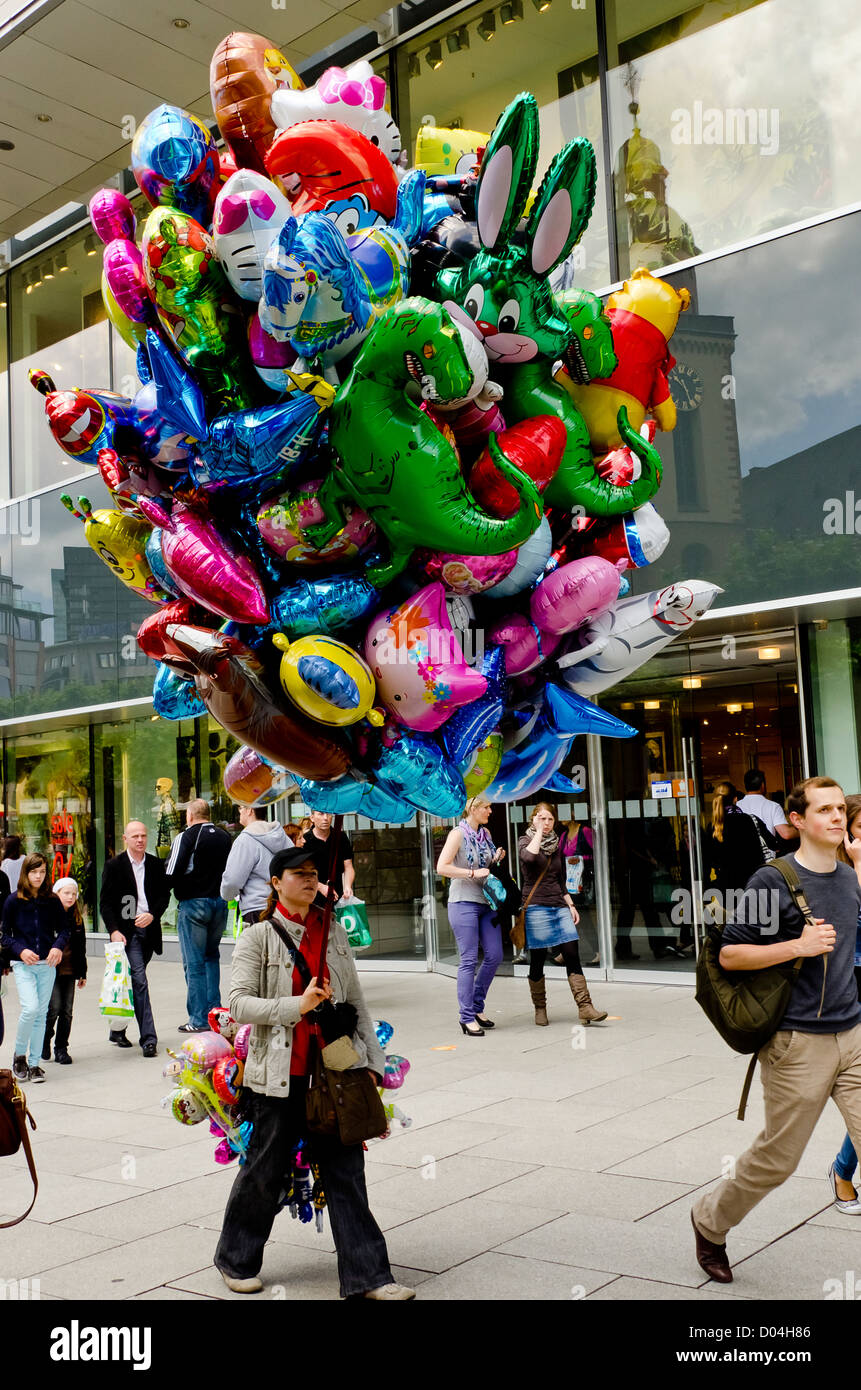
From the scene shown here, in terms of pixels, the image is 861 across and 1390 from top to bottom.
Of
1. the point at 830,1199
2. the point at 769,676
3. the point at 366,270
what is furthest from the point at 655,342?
the point at 769,676

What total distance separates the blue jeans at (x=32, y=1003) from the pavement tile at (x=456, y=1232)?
454 cm

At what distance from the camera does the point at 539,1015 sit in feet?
32.9

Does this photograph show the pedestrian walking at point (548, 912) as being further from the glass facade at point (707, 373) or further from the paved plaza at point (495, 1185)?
the glass facade at point (707, 373)

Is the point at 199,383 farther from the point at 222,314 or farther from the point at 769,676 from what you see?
the point at 769,676

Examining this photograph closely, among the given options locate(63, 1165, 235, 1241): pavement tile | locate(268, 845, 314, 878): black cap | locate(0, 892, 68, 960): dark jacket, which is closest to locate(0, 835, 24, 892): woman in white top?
locate(0, 892, 68, 960): dark jacket

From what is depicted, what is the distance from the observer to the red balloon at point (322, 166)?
3.74m

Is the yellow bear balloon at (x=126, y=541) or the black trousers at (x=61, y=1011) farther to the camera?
the black trousers at (x=61, y=1011)

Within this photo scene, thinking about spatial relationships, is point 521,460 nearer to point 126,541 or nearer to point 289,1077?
point 126,541

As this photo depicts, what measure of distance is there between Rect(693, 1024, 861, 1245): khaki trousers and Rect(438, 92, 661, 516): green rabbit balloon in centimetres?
203

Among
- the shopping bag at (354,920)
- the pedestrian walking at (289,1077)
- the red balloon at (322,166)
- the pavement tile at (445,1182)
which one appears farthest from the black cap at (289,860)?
the shopping bag at (354,920)

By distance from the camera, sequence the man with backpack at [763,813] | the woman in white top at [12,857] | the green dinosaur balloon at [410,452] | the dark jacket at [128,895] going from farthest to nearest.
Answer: the woman in white top at [12,857]
the man with backpack at [763,813]
the dark jacket at [128,895]
the green dinosaur balloon at [410,452]

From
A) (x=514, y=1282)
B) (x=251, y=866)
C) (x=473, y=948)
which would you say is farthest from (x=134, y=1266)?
(x=473, y=948)

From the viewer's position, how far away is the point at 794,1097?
4.30 metres
